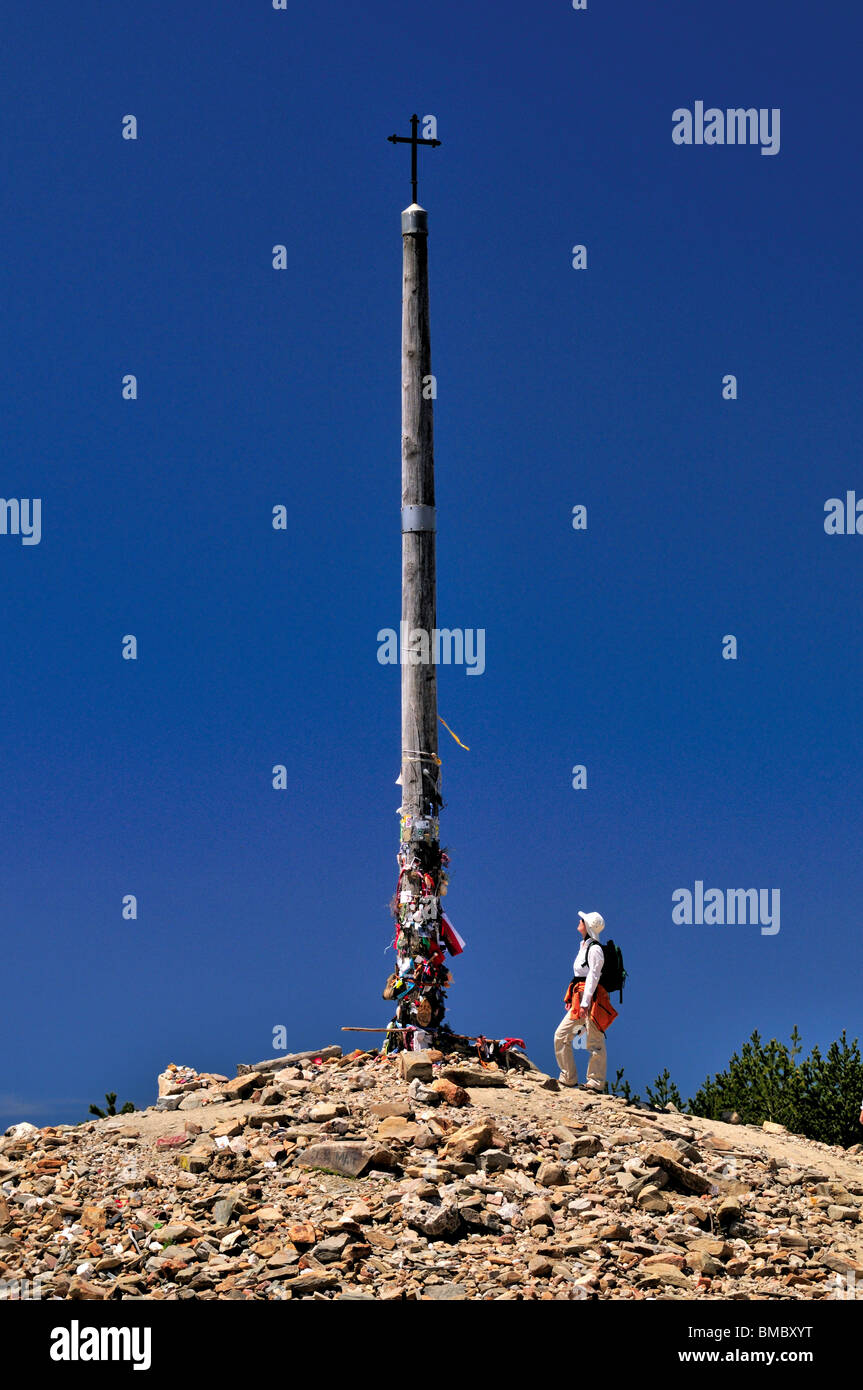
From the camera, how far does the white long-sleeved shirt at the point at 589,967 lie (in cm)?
1678

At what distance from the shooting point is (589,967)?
55.4ft

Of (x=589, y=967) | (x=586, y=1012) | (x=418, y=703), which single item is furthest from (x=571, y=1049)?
(x=418, y=703)

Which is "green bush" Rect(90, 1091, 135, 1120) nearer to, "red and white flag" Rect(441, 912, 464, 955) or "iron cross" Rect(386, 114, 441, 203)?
"red and white flag" Rect(441, 912, 464, 955)

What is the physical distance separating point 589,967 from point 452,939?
6.14 feet

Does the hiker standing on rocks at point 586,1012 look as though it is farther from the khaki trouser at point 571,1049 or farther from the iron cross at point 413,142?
the iron cross at point 413,142

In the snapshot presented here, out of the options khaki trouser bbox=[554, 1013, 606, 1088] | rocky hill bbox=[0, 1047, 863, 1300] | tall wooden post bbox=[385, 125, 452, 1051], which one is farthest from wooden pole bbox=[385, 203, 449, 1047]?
khaki trouser bbox=[554, 1013, 606, 1088]

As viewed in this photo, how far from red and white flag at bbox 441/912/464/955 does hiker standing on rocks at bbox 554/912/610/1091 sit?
167 cm

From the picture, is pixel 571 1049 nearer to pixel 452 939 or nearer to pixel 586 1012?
pixel 586 1012

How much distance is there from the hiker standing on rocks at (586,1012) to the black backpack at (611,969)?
6 cm

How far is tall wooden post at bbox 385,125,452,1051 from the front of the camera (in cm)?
1650

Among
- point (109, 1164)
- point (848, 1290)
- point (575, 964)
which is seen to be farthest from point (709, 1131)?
point (109, 1164)

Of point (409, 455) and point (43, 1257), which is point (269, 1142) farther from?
point (409, 455)

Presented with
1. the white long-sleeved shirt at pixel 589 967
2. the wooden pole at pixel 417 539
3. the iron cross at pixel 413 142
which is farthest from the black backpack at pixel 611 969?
the iron cross at pixel 413 142
